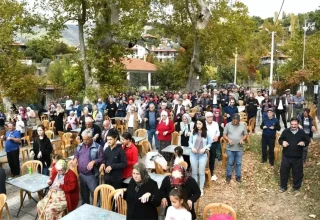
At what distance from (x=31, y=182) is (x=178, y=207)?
11.1 ft

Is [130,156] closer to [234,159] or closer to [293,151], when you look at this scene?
[234,159]

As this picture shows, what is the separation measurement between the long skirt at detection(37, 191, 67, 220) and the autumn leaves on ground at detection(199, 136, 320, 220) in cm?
272

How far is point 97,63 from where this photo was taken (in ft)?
53.4

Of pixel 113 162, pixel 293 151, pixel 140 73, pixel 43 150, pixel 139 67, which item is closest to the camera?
pixel 113 162

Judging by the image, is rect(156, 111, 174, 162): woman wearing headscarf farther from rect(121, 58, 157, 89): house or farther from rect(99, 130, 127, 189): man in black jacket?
rect(121, 58, 157, 89): house

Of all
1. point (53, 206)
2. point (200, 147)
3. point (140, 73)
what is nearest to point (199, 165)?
point (200, 147)

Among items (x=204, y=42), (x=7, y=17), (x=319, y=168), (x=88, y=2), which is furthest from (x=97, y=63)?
(x=319, y=168)

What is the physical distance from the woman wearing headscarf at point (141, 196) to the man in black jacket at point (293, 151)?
373 centimetres

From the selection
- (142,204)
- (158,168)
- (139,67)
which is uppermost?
(139,67)

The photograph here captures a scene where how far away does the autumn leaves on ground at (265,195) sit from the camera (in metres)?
6.08

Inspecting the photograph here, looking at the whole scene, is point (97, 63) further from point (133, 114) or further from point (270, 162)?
point (270, 162)

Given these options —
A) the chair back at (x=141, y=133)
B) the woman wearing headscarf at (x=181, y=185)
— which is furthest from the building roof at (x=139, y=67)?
the woman wearing headscarf at (x=181, y=185)

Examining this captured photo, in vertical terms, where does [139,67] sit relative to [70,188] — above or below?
above

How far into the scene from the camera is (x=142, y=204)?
156 inches
